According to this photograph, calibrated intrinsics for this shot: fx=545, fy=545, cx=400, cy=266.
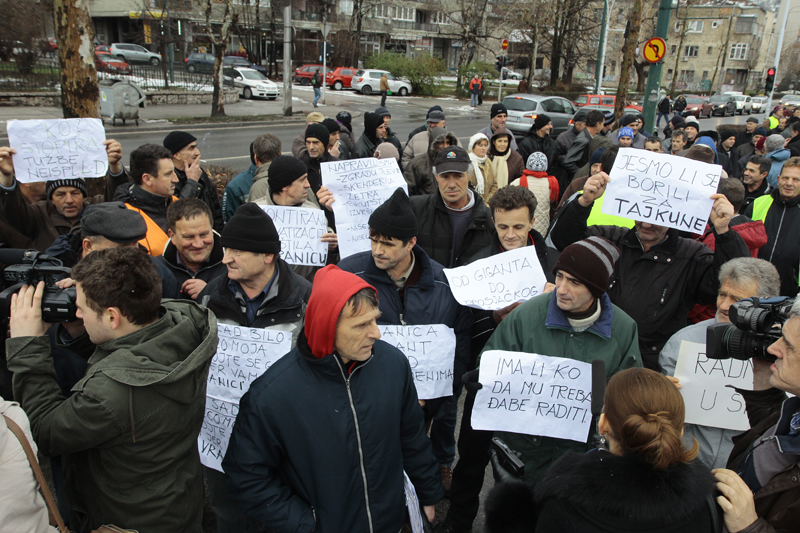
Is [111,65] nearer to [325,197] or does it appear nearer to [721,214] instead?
[325,197]

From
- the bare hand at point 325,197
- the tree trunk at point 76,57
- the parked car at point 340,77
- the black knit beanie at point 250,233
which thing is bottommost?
the bare hand at point 325,197

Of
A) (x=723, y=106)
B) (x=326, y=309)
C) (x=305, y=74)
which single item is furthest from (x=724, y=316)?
(x=723, y=106)

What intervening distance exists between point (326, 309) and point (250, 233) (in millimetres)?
864

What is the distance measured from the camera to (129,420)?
1.98m

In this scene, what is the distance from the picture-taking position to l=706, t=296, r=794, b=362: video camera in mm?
1995

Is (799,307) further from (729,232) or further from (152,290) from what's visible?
(152,290)

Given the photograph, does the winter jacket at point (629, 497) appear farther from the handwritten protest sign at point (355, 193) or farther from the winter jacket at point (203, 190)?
the winter jacket at point (203, 190)

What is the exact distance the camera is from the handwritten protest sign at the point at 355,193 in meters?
4.16

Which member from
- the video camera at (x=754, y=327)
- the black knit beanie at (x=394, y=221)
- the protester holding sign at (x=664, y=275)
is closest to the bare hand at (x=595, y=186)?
the protester holding sign at (x=664, y=275)

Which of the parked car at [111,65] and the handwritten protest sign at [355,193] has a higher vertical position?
the parked car at [111,65]

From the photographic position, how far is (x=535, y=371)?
2.62 metres

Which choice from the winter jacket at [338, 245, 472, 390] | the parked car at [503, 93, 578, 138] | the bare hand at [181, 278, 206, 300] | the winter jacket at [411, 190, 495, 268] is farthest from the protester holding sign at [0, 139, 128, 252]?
the parked car at [503, 93, 578, 138]

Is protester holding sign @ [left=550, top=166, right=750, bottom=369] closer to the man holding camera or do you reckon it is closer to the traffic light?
the man holding camera

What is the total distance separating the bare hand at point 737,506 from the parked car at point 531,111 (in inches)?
723
